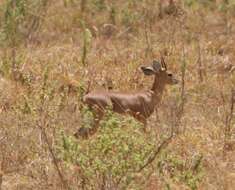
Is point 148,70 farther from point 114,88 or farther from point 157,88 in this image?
point 114,88

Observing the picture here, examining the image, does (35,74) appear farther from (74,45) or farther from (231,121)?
(231,121)

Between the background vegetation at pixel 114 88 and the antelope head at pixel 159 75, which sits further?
the antelope head at pixel 159 75

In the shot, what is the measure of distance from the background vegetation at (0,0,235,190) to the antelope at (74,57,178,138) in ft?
0.52

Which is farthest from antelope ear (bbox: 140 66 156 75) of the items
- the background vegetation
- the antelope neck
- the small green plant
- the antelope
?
the small green plant

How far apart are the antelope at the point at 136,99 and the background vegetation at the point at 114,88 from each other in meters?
0.16

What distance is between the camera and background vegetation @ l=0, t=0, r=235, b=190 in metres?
5.59

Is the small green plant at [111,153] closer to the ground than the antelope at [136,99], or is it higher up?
higher up

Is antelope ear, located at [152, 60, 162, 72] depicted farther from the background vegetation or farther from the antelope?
the background vegetation

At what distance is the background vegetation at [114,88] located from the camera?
18.3ft

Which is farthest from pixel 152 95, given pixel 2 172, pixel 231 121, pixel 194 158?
pixel 2 172

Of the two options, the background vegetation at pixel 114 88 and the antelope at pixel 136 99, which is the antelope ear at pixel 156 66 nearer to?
the antelope at pixel 136 99

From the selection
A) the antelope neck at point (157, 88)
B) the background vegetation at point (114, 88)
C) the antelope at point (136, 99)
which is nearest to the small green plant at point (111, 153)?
the background vegetation at point (114, 88)

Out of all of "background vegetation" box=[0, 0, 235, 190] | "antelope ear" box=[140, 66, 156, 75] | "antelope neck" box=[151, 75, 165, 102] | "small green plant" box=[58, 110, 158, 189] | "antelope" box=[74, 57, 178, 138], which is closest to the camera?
"small green plant" box=[58, 110, 158, 189]

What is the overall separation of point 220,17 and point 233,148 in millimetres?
5208
